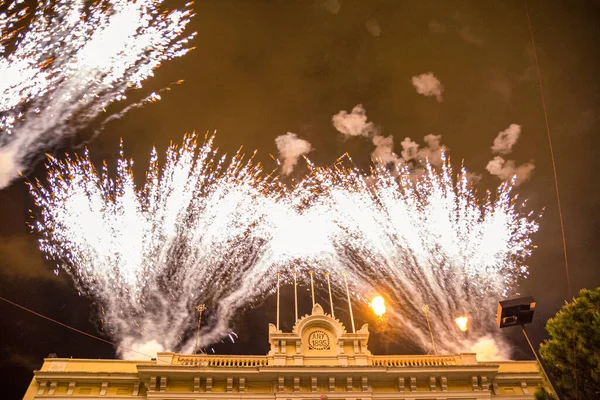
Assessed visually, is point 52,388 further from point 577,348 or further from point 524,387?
point 524,387

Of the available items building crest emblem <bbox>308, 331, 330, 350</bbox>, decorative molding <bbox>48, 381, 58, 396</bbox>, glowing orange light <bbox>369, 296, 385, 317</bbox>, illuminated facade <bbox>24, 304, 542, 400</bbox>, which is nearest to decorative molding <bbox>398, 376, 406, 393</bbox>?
illuminated facade <bbox>24, 304, 542, 400</bbox>

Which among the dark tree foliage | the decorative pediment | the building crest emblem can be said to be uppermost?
the decorative pediment

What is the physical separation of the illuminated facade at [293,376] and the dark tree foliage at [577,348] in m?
6.74

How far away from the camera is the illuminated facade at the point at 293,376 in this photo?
22359mm

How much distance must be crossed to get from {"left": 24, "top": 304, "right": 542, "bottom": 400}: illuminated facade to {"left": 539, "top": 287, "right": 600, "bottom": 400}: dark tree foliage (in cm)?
674

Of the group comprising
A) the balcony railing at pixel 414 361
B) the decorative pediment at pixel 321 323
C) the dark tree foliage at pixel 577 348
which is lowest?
the dark tree foliage at pixel 577 348

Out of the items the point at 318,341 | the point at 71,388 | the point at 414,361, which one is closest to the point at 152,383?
the point at 71,388

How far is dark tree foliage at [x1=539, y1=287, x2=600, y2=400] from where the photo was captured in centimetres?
1627

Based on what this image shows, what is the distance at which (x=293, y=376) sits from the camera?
2280cm

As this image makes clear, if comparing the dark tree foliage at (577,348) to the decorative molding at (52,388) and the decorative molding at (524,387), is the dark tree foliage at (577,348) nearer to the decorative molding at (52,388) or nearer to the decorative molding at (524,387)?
the decorative molding at (524,387)

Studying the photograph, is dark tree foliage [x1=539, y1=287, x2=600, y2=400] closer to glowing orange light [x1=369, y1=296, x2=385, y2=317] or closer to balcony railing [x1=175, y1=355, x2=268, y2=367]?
glowing orange light [x1=369, y1=296, x2=385, y2=317]

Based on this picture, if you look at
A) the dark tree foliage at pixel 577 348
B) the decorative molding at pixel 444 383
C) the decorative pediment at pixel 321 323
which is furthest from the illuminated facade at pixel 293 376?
the dark tree foliage at pixel 577 348

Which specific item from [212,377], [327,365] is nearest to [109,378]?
[212,377]

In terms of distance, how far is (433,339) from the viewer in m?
26.6
